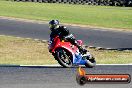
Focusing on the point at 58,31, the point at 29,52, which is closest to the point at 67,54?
the point at 58,31

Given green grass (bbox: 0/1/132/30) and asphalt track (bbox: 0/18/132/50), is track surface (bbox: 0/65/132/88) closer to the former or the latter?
asphalt track (bbox: 0/18/132/50)

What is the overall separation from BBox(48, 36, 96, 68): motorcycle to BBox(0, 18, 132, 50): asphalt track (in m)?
10.2

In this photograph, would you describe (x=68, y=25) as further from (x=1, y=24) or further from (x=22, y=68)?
(x=22, y=68)

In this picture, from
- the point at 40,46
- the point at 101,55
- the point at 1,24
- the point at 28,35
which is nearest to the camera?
the point at 101,55

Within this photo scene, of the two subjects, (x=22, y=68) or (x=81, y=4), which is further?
(x=81, y=4)

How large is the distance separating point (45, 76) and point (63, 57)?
6.71ft

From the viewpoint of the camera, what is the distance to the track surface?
411 inches

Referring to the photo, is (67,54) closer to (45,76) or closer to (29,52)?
(45,76)

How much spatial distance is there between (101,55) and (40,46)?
156 inches

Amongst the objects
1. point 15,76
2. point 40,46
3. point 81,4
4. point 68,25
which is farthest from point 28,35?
point 81,4

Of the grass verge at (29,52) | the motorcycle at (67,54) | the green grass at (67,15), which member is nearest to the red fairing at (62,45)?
the motorcycle at (67,54)

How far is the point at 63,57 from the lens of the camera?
13469 mm

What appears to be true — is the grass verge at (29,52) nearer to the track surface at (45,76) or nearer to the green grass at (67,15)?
the track surface at (45,76)

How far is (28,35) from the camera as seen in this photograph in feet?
88.1
